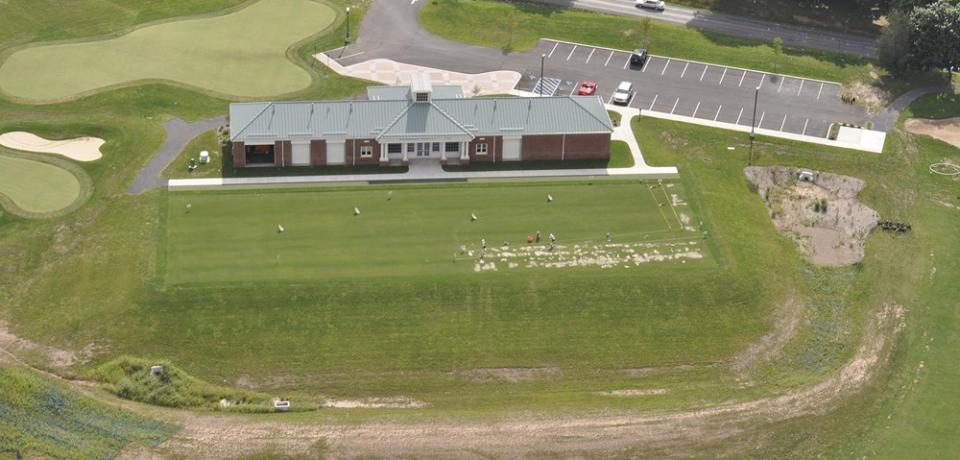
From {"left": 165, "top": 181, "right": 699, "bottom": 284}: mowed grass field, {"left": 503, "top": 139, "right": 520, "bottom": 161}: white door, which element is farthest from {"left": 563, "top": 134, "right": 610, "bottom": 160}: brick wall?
{"left": 165, "top": 181, "right": 699, "bottom": 284}: mowed grass field

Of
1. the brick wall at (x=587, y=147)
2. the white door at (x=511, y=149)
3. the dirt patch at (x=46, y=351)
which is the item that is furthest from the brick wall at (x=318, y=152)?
the dirt patch at (x=46, y=351)

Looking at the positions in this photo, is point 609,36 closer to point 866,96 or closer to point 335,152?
point 866,96

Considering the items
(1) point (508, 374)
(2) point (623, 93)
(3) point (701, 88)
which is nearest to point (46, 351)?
(1) point (508, 374)

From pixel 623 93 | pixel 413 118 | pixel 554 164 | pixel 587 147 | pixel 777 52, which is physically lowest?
pixel 554 164

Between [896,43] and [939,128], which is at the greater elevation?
[896,43]

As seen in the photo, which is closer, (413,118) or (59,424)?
(59,424)

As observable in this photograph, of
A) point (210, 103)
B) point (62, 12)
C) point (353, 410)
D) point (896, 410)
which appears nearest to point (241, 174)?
point (210, 103)

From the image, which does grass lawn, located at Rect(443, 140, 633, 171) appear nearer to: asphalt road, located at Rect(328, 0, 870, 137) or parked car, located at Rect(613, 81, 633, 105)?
parked car, located at Rect(613, 81, 633, 105)

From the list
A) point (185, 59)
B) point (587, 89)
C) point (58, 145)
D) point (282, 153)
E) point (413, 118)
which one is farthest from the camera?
point (185, 59)
